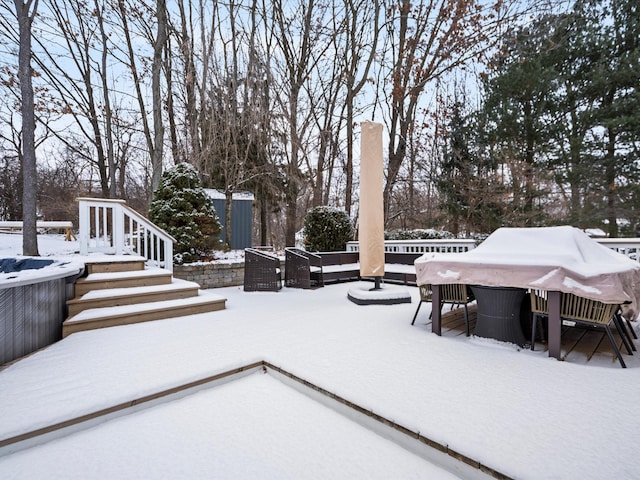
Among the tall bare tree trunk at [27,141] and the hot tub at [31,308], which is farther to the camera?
the tall bare tree trunk at [27,141]

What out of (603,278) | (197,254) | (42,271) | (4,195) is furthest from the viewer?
(4,195)

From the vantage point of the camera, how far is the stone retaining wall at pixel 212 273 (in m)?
6.22

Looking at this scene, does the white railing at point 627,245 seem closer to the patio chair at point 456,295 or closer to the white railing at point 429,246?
the white railing at point 429,246

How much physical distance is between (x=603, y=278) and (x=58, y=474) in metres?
3.50

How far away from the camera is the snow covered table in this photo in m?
2.43

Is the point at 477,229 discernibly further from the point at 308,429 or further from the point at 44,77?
the point at 44,77

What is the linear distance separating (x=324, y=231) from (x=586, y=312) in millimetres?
5748

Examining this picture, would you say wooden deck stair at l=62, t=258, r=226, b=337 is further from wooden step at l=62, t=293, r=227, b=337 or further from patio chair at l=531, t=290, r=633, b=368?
patio chair at l=531, t=290, r=633, b=368

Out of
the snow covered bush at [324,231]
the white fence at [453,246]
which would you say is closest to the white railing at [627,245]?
the white fence at [453,246]

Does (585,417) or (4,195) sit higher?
(4,195)

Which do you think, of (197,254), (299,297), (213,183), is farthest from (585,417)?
(213,183)

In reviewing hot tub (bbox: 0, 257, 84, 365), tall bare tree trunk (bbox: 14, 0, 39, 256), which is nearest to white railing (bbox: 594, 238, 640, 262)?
hot tub (bbox: 0, 257, 84, 365)

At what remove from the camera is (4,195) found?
44.8 ft

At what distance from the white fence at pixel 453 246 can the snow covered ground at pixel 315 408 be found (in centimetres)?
346
